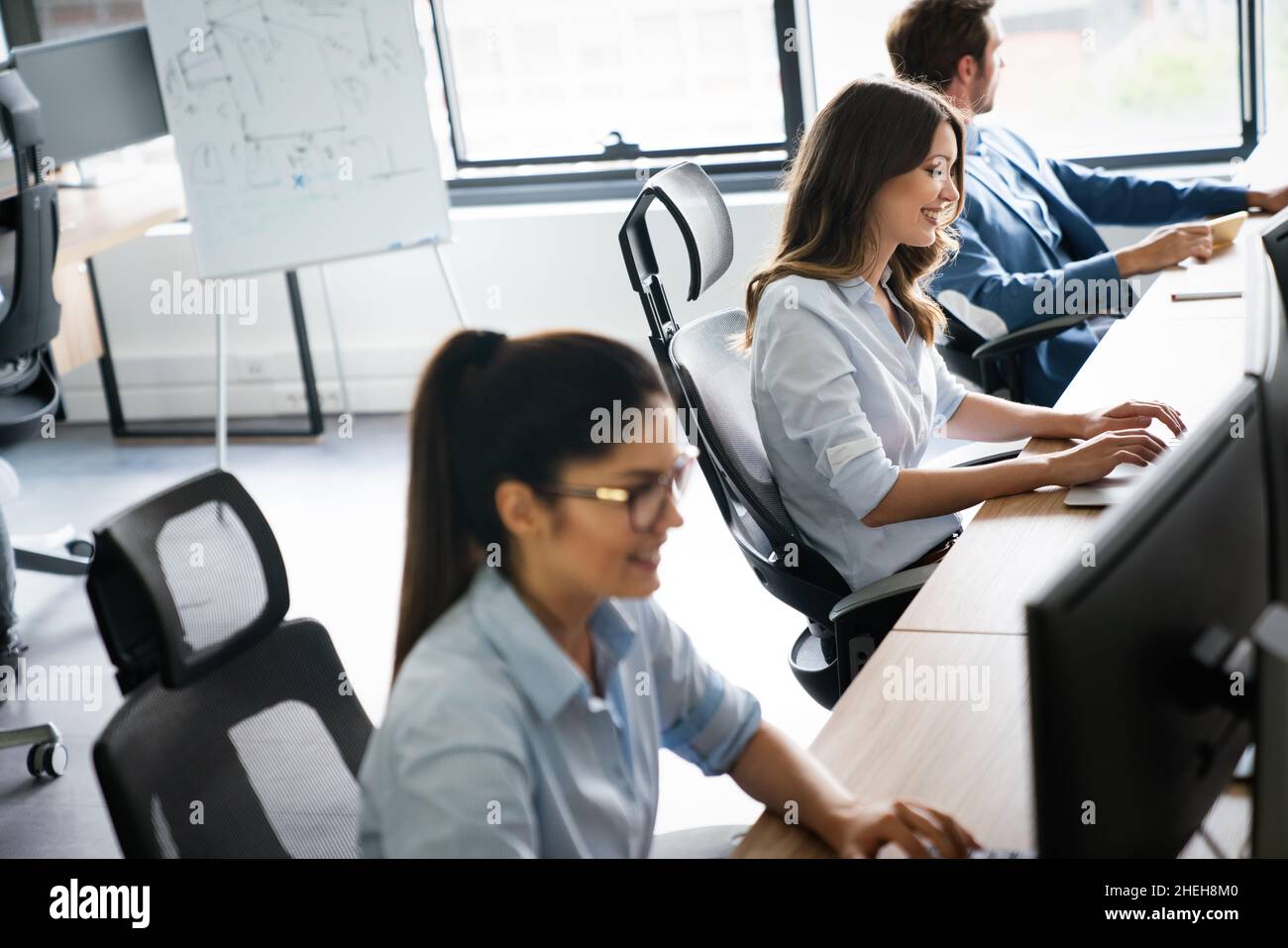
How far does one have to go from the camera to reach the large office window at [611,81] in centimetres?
406

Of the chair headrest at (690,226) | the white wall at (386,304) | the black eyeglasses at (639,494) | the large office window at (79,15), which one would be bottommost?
the white wall at (386,304)

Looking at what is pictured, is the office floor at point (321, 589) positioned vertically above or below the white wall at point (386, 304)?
below

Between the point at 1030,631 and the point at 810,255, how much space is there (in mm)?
1136

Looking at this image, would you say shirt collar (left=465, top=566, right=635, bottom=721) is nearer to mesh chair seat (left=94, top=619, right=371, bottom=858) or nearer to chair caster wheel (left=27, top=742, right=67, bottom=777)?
mesh chair seat (left=94, top=619, right=371, bottom=858)

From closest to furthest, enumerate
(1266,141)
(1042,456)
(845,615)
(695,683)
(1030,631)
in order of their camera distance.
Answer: (1030,631), (695,683), (845,615), (1042,456), (1266,141)

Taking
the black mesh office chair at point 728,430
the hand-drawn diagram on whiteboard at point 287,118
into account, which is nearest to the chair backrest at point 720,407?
the black mesh office chair at point 728,430

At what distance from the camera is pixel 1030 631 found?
2.39 ft

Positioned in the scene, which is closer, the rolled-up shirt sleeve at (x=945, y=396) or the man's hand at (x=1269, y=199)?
the rolled-up shirt sleeve at (x=945, y=396)

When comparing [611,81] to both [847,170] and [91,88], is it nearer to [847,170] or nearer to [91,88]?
[91,88]

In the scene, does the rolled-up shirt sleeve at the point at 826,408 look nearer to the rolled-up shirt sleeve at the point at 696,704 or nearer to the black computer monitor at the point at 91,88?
the rolled-up shirt sleeve at the point at 696,704

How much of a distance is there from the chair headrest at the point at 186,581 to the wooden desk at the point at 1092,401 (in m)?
0.66

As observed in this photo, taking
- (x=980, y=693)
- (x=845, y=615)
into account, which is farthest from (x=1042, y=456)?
(x=980, y=693)

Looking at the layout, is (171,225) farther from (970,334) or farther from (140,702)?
(140,702)

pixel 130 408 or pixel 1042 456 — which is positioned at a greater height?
pixel 1042 456
